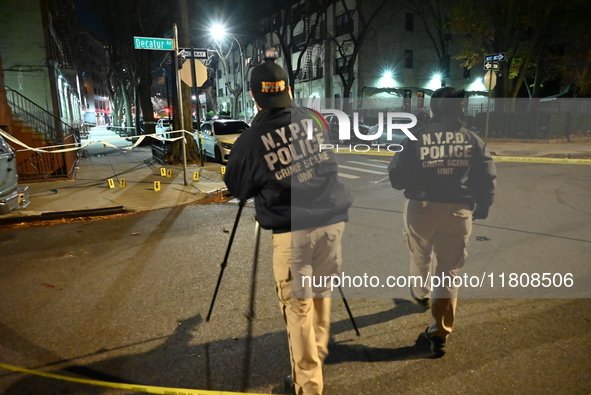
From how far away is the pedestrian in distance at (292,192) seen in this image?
7.94 ft

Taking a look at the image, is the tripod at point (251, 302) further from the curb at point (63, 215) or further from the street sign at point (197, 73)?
the street sign at point (197, 73)

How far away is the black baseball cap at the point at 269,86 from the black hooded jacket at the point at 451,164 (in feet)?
4.04

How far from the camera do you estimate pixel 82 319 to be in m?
3.73

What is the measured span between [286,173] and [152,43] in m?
8.35

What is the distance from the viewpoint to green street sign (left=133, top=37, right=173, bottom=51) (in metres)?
9.19

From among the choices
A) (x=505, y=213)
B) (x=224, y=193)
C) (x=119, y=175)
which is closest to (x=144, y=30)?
(x=119, y=175)

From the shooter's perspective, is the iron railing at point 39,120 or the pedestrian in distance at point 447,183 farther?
the iron railing at point 39,120

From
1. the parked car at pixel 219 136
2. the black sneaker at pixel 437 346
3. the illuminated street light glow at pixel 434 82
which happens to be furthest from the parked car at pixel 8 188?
the illuminated street light glow at pixel 434 82

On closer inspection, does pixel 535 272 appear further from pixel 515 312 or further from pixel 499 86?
pixel 499 86

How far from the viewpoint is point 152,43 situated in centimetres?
934

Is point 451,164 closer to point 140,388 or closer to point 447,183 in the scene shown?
point 447,183

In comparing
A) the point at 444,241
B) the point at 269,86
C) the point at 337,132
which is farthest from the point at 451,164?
the point at 337,132

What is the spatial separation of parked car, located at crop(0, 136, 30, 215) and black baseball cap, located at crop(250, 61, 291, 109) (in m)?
6.08

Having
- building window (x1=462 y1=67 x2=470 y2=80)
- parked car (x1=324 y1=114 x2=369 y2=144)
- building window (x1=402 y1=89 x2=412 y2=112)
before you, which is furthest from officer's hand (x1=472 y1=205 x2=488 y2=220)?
building window (x1=462 y1=67 x2=470 y2=80)
